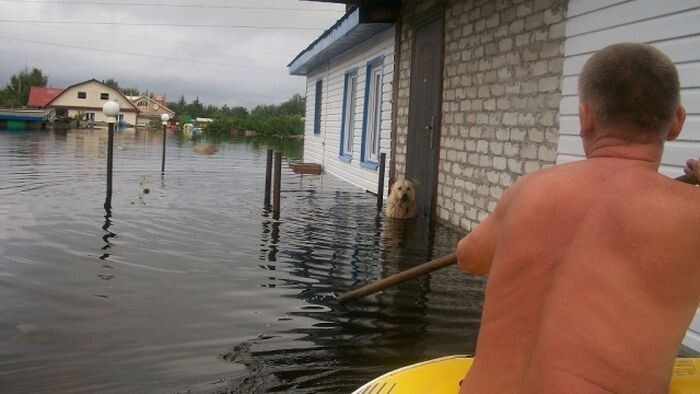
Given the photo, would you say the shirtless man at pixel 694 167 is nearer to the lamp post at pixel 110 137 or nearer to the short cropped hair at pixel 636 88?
the short cropped hair at pixel 636 88

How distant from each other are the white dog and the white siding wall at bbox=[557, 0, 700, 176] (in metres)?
3.67

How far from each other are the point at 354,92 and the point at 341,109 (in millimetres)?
737

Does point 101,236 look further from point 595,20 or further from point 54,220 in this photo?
point 595,20

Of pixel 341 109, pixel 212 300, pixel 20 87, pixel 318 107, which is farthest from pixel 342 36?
pixel 20 87

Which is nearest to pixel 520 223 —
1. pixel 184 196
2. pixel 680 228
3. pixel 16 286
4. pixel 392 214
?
pixel 680 228

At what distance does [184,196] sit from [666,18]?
8971 millimetres

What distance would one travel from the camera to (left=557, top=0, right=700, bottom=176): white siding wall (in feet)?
13.7

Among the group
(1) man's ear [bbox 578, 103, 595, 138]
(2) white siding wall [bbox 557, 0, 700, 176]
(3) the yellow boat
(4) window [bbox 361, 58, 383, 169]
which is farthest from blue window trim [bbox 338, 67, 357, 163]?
(1) man's ear [bbox 578, 103, 595, 138]

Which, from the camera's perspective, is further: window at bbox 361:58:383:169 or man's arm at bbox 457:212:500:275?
window at bbox 361:58:383:169

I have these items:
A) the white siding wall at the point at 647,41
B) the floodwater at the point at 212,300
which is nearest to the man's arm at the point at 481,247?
the floodwater at the point at 212,300

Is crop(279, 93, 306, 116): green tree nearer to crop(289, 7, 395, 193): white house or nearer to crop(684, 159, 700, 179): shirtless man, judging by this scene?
crop(289, 7, 395, 193): white house

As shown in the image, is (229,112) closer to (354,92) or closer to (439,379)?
(354,92)

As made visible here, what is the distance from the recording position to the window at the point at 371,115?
13.1 m

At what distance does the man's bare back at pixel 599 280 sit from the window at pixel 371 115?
11.4 metres
